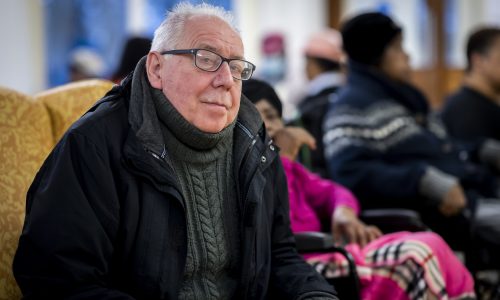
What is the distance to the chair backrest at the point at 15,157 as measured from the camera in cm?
175

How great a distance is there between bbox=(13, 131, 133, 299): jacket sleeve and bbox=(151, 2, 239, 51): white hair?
0.33m

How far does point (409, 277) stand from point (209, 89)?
35.4 inches

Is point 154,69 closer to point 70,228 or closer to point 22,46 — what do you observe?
point 70,228

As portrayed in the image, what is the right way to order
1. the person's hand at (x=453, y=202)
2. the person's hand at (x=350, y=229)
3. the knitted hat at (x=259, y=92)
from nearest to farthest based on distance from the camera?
1. the knitted hat at (x=259, y=92)
2. the person's hand at (x=350, y=229)
3. the person's hand at (x=453, y=202)

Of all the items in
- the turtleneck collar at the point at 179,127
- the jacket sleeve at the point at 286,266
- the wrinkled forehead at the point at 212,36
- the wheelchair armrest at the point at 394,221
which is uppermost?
the wrinkled forehead at the point at 212,36

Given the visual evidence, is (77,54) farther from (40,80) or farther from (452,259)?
(452,259)

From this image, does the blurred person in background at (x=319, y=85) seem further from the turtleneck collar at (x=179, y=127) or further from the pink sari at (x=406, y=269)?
the turtleneck collar at (x=179, y=127)

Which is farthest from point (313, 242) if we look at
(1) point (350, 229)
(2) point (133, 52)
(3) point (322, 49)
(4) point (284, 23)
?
(4) point (284, 23)

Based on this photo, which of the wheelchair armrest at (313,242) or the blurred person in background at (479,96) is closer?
the wheelchair armrest at (313,242)

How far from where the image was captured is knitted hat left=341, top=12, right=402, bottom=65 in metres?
3.23

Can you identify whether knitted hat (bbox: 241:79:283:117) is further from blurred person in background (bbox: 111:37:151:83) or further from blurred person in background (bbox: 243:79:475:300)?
blurred person in background (bbox: 111:37:151:83)

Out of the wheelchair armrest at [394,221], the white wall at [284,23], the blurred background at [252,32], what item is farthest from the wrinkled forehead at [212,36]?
the white wall at [284,23]

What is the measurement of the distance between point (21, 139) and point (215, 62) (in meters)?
0.58

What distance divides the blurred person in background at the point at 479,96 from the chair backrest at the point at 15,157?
260 centimetres
